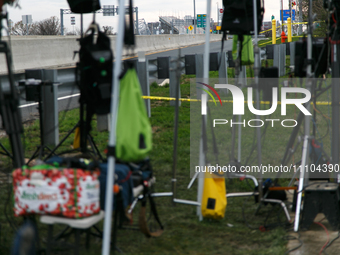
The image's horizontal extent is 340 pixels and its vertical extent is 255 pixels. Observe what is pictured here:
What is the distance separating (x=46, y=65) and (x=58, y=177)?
12.8 meters

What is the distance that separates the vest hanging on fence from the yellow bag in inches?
65.2

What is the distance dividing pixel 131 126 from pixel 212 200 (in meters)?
1.85

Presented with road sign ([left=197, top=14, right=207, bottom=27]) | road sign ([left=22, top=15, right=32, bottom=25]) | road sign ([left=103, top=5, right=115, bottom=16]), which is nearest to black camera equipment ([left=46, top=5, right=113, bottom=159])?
road sign ([left=103, top=5, right=115, bottom=16])

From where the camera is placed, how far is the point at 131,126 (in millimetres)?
3492

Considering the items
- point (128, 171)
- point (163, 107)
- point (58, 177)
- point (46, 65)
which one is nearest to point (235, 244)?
point (128, 171)

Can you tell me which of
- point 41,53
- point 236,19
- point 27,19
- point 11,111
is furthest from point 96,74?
point 27,19

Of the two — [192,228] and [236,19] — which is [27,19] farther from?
[192,228]

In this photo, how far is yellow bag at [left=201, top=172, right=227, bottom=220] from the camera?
4961 millimetres

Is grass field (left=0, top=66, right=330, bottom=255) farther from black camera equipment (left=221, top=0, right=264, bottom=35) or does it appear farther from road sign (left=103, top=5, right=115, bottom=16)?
road sign (left=103, top=5, right=115, bottom=16)

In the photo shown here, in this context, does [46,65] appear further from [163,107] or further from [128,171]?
[128,171]

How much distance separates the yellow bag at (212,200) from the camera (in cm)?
496

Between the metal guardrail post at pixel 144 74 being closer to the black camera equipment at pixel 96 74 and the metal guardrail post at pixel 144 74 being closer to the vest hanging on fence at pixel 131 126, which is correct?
the black camera equipment at pixel 96 74

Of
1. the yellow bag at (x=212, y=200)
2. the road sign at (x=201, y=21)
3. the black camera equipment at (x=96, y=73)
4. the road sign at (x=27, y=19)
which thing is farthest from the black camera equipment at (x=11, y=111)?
the road sign at (x=201, y=21)

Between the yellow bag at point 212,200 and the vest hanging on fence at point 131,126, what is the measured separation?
1.65 meters
